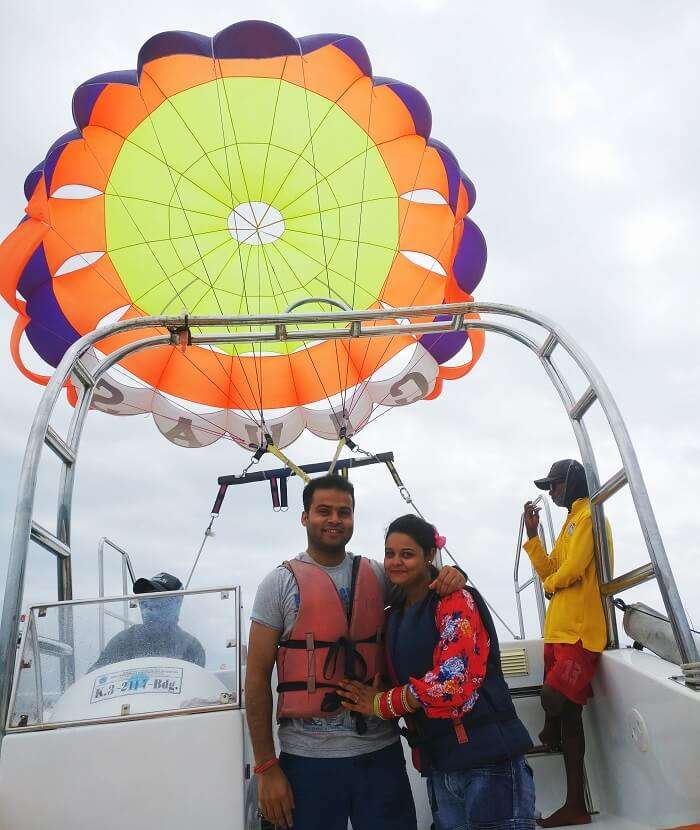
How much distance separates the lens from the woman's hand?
2098 mm

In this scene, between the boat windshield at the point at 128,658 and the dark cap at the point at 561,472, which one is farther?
the dark cap at the point at 561,472

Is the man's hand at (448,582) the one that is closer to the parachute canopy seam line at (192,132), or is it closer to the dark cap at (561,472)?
the dark cap at (561,472)

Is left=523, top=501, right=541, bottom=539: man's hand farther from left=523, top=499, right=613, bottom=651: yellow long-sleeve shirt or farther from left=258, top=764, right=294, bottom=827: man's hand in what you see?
left=258, top=764, right=294, bottom=827: man's hand

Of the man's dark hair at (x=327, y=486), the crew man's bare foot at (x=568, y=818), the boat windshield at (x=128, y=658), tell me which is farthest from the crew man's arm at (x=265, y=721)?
the crew man's bare foot at (x=568, y=818)

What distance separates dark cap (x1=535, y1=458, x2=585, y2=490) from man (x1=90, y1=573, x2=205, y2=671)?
1.65 m

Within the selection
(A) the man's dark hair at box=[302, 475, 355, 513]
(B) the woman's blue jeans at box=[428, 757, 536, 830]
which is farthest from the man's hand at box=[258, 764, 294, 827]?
(A) the man's dark hair at box=[302, 475, 355, 513]

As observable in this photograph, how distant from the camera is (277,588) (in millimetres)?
2295

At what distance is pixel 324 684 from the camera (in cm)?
218

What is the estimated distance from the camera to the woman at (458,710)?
1.95 m

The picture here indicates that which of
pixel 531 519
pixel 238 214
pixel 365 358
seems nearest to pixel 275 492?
pixel 365 358

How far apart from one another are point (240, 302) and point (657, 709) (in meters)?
5.01

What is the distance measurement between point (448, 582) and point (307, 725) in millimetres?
578

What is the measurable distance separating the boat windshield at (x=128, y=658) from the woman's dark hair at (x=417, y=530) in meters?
0.64

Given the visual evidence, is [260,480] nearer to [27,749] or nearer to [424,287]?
[424,287]
